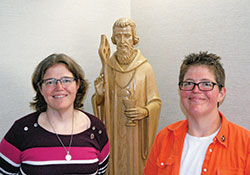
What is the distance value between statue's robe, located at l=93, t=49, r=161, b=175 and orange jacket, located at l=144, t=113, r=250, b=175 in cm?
95

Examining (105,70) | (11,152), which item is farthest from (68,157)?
(105,70)

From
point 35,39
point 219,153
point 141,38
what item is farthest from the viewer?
point 141,38

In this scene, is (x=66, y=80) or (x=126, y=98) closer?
(x=66, y=80)

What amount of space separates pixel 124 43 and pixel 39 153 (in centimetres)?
131

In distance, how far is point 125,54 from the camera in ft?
7.77

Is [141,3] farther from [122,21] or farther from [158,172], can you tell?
[158,172]

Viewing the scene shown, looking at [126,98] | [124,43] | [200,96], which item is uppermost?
[124,43]

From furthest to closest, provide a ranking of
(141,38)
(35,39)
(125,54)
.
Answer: (141,38)
(35,39)
(125,54)

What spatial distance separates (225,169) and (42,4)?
7.59ft

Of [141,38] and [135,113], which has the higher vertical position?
[141,38]

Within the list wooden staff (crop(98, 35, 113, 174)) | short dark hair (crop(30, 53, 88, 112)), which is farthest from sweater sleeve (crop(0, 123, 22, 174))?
wooden staff (crop(98, 35, 113, 174))

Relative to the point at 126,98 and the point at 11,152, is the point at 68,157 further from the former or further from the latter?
the point at 126,98

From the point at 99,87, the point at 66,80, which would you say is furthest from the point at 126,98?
the point at 66,80

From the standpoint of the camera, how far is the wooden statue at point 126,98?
2346mm
